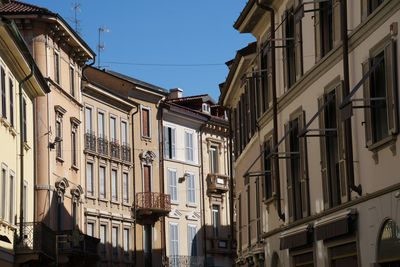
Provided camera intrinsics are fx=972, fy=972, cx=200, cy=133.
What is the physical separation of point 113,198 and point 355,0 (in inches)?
1405

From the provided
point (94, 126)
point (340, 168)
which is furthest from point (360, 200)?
point (94, 126)

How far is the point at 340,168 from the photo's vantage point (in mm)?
20609

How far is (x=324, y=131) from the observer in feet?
71.6

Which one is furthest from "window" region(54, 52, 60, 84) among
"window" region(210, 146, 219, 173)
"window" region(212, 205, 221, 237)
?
"window" region(212, 205, 221, 237)

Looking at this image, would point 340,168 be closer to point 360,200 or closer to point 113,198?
point 360,200

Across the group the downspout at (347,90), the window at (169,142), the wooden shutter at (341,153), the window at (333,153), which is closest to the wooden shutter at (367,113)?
the downspout at (347,90)

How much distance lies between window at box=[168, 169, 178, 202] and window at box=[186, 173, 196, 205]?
4.17 ft

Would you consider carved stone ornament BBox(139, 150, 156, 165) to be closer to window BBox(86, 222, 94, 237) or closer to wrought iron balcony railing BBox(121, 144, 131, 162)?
wrought iron balcony railing BBox(121, 144, 131, 162)

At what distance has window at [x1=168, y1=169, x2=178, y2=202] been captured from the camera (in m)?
60.2

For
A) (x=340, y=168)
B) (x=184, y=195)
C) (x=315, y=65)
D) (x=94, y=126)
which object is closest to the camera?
(x=340, y=168)

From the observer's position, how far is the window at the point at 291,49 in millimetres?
24750

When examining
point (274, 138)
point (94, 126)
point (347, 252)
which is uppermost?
point (94, 126)

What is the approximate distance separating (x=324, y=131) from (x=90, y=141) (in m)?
29.8

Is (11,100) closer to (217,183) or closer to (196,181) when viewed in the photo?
(196,181)
